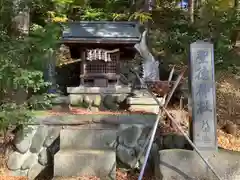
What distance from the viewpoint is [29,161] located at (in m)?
7.55

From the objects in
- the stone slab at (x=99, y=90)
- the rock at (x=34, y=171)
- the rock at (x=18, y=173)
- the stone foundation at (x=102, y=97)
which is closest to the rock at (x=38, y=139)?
the rock at (x=34, y=171)

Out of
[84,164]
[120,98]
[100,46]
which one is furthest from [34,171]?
[100,46]

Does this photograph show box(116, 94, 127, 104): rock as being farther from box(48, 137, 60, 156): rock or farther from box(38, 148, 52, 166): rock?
box(38, 148, 52, 166): rock

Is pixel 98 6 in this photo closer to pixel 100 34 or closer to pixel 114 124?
pixel 100 34

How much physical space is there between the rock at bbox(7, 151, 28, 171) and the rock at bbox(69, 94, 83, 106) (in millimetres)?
4150

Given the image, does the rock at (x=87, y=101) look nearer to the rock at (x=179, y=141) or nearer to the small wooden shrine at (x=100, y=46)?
the small wooden shrine at (x=100, y=46)

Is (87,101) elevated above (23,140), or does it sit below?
above

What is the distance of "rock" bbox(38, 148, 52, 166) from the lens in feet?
24.6

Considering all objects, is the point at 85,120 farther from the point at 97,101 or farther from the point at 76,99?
the point at 76,99

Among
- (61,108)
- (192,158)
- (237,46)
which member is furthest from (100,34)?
(237,46)

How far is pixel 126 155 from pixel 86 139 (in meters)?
0.95

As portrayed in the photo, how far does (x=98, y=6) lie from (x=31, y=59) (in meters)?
11.8

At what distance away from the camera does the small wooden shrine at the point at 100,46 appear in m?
11.3

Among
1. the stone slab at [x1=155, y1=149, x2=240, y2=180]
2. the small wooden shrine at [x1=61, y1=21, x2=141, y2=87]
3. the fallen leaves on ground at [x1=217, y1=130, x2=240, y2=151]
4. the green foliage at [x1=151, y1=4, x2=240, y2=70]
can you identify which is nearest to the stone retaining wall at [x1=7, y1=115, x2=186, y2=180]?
the stone slab at [x1=155, y1=149, x2=240, y2=180]
